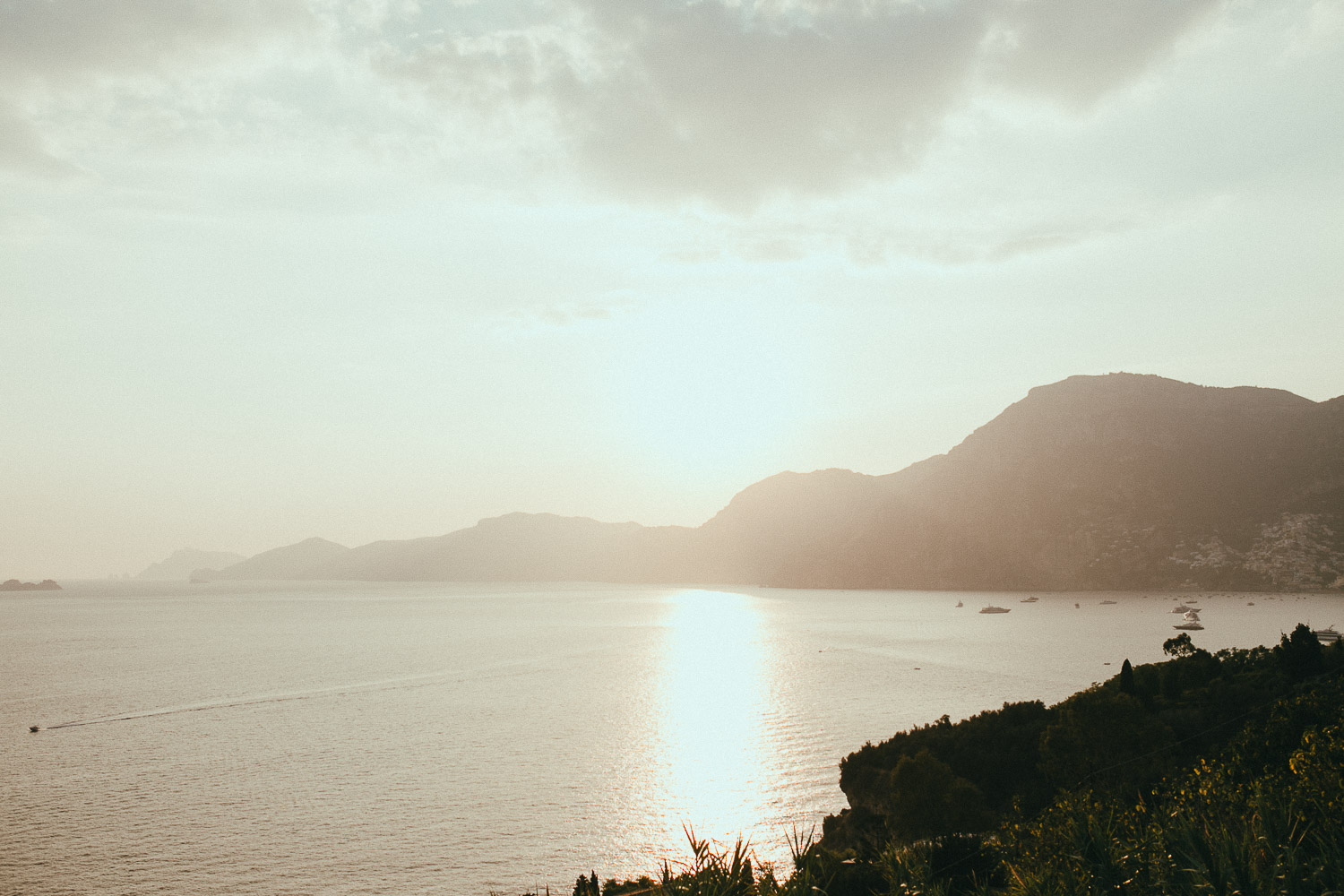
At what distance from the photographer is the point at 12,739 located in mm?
63656

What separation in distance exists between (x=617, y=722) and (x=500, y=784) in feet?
→ 74.0

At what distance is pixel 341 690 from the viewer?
8950 centimetres

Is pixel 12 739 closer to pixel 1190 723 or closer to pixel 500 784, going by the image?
pixel 500 784

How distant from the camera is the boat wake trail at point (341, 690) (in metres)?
72.1

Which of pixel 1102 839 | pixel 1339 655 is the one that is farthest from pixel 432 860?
pixel 1339 655

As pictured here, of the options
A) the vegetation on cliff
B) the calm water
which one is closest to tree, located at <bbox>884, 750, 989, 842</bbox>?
the vegetation on cliff

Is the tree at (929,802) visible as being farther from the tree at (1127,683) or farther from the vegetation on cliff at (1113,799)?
the tree at (1127,683)

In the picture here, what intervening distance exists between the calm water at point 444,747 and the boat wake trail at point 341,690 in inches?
19.2

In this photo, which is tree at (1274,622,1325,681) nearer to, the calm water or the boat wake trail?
the calm water

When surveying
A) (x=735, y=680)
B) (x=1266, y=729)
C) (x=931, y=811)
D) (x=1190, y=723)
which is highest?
(x=1266, y=729)

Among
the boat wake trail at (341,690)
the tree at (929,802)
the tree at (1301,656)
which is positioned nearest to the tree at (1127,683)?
the tree at (1301,656)

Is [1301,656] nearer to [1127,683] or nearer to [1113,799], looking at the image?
[1127,683]

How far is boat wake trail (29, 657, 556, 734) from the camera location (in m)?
72.1

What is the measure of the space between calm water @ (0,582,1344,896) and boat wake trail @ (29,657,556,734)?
1.60ft
